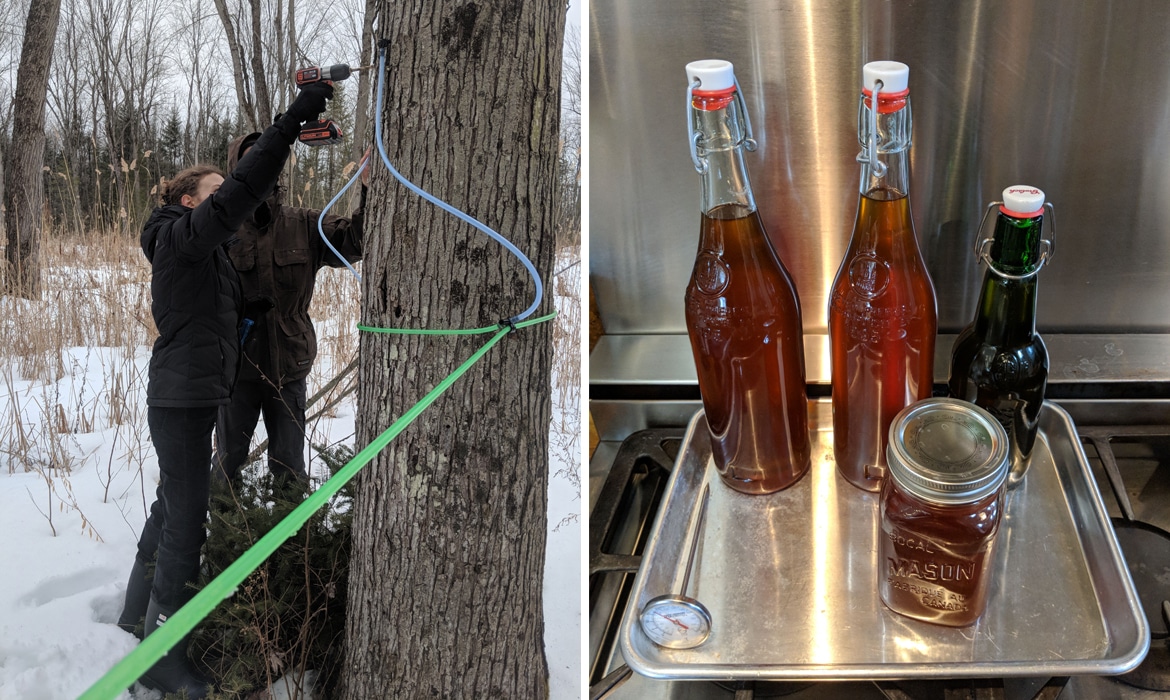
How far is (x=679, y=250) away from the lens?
3.78ft

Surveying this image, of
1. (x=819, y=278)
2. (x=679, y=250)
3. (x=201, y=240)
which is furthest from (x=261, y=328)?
(x=819, y=278)

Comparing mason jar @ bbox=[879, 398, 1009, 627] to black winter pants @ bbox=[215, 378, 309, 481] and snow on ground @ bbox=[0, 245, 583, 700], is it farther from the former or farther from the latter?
black winter pants @ bbox=[215, 378, 309, 481]

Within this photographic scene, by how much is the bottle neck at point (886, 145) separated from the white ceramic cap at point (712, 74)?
0.13 metres

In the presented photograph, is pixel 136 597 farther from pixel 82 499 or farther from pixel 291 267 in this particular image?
pixel 291 267

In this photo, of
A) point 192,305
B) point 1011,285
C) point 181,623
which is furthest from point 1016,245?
point 192,305

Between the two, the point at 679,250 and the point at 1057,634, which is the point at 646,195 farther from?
the point at 1057,634

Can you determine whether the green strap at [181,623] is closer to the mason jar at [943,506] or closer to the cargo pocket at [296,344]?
the mason jar at [943,506]

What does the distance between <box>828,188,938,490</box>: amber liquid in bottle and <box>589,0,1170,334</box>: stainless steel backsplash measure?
0.78 ft

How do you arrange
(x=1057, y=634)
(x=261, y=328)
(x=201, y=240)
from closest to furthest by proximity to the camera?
(x=1057, y=634)
(x=201, y=240)
(x=261, y=328)

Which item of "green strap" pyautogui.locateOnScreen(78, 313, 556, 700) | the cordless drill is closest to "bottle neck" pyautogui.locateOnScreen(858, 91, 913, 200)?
"green strap" pyautogui.locateOnScreen(78, 313, 556, 700)

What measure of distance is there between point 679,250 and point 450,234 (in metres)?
0.34

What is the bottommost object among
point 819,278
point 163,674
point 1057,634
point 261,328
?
point 163,674

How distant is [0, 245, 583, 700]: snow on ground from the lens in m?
1.58

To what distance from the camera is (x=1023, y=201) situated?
724 millimetres
